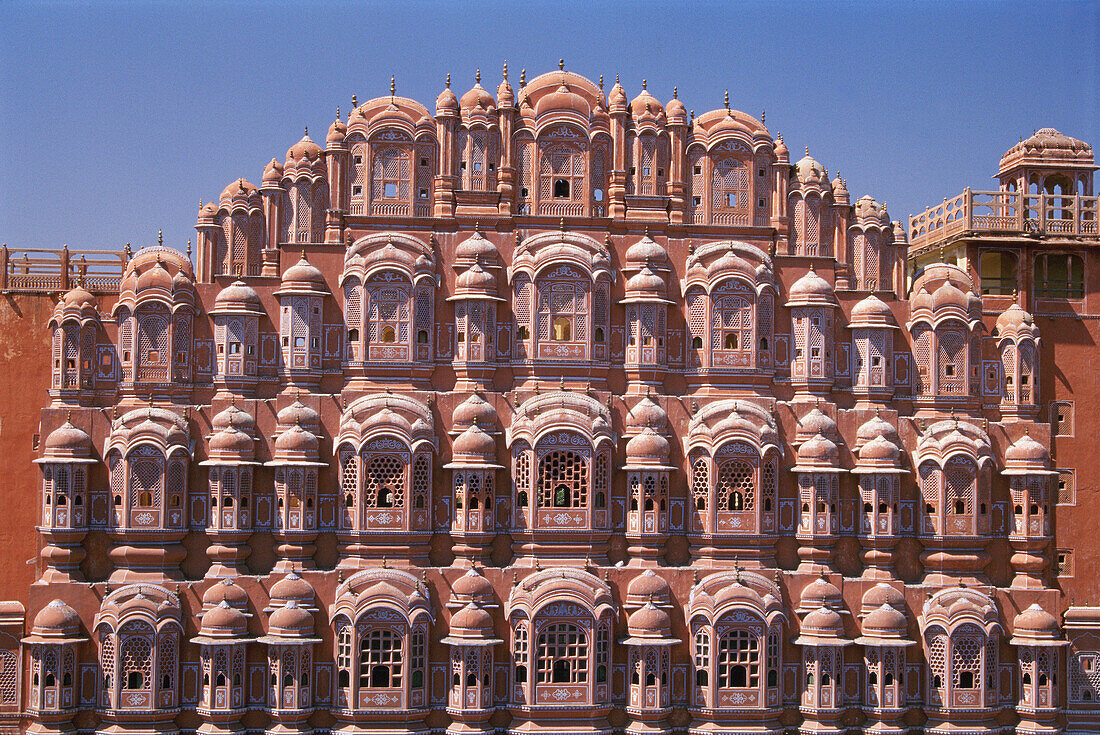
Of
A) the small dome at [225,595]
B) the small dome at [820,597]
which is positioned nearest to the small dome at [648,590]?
the small dome at [820,597]

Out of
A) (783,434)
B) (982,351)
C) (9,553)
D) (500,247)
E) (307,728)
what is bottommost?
(307,728)

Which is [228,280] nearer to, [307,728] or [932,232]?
[307,728]

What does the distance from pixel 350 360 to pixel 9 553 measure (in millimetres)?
14066

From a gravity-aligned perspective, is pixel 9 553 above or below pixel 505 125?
below

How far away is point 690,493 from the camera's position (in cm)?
3794

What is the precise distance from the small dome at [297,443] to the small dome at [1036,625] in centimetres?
2246

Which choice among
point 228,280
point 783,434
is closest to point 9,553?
point 228,280

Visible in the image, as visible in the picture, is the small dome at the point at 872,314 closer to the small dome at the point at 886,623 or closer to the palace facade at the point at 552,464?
the palace facade at the point at 552,464

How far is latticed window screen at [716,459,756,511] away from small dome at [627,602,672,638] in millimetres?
3884

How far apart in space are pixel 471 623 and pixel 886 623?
12.5 metres

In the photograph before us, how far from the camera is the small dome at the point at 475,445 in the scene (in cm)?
3662

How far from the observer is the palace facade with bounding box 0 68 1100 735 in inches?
1421

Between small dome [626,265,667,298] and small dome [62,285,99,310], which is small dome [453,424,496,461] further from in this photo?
small dome [62,285,99,310]

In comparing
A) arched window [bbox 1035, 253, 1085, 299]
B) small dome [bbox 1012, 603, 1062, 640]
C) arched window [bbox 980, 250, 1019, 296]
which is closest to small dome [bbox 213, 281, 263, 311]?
arched window [bbox 980, 250, 1019, 296]
